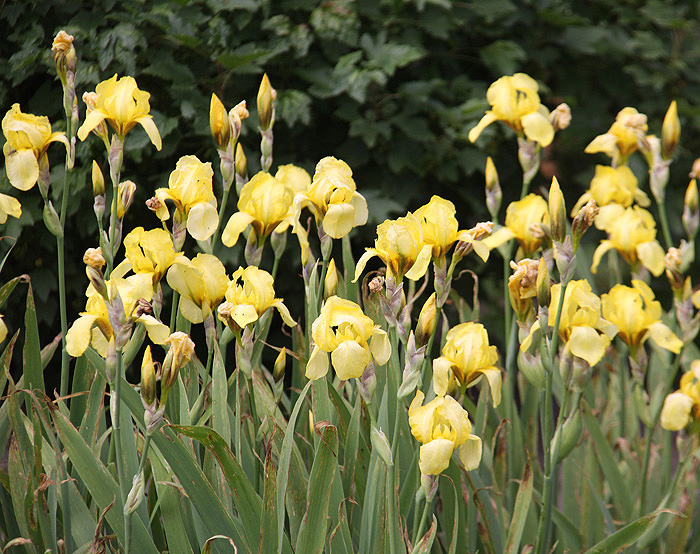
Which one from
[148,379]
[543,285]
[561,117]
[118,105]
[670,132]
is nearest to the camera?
[148,379]

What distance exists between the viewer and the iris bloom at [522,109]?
168 cm

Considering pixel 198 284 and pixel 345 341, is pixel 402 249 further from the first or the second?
pixel 198 284

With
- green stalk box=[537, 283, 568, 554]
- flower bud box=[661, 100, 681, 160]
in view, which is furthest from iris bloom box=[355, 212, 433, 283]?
flower bud box=[661, 100, 681, 160]

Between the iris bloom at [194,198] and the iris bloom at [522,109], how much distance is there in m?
0.74

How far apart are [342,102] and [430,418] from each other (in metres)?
1.64

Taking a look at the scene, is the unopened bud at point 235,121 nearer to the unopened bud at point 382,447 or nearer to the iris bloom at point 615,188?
the unopened bud at point 382,447

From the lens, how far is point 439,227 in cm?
117

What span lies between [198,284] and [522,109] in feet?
3.09

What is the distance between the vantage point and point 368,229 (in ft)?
7.81

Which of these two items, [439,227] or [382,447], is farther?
[439,227]

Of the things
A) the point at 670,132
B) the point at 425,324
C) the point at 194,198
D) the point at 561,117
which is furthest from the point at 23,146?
the point at 670,132

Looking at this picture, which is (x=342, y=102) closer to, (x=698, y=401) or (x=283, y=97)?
(x=283, y=97)

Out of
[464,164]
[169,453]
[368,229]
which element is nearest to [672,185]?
[464,164]

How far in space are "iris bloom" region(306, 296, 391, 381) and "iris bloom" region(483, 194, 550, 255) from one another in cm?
61
